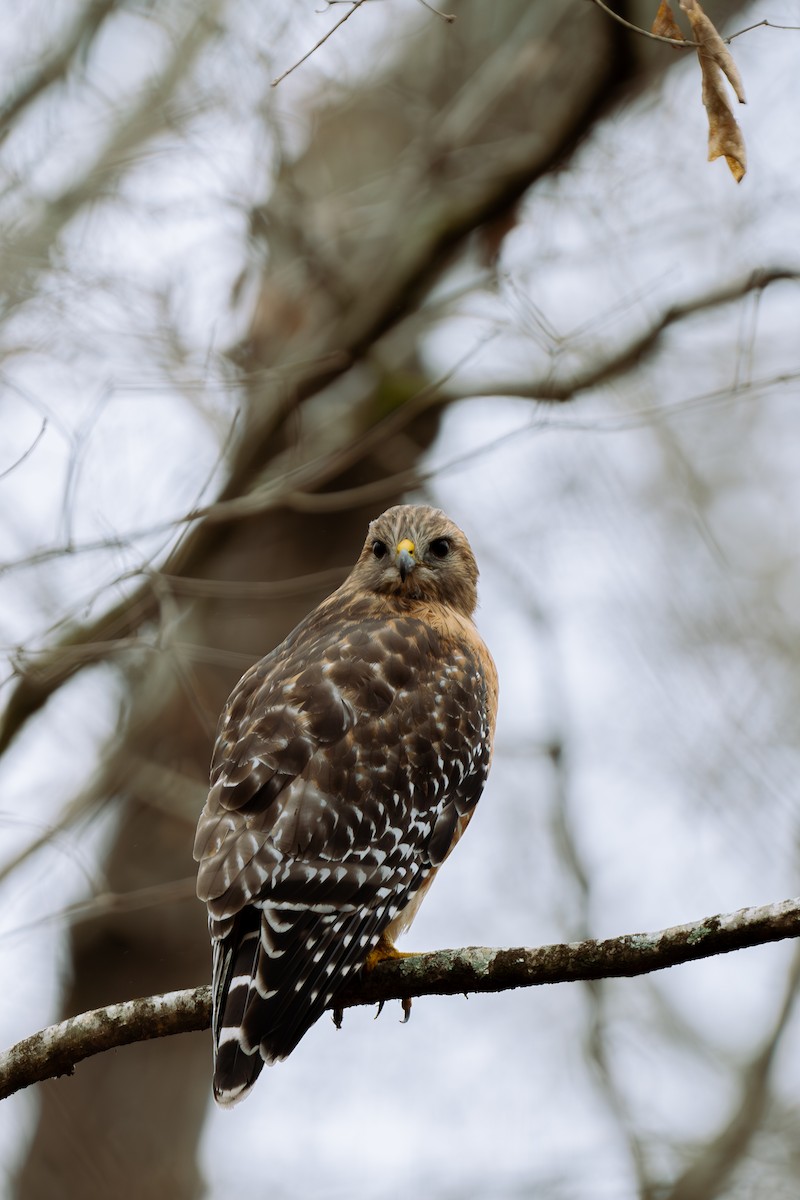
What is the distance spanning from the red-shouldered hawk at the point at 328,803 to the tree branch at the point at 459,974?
0.11m

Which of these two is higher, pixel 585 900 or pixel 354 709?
pixel 354 709

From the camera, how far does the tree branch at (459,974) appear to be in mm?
2811

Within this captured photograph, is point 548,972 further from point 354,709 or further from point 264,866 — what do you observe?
point 354,709

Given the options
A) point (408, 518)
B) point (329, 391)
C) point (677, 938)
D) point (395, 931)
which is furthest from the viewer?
point (329, 391)

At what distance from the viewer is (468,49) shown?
750cm

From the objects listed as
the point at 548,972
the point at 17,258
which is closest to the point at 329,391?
the point at 17,258

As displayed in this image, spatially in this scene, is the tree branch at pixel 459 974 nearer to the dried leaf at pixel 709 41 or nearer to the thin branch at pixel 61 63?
the dried leaf at pixel 709 41

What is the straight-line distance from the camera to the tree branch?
2811mm

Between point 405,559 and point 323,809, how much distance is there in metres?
1.14

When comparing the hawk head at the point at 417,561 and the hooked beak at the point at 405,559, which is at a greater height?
the hooked beak at the point at 405,559

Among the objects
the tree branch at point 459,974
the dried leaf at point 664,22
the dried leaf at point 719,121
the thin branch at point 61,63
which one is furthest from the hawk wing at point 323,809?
the thin branch at point 61,63

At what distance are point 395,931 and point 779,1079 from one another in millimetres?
3877

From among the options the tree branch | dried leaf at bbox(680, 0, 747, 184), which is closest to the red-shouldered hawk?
the tree branch

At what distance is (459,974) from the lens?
313 cm
